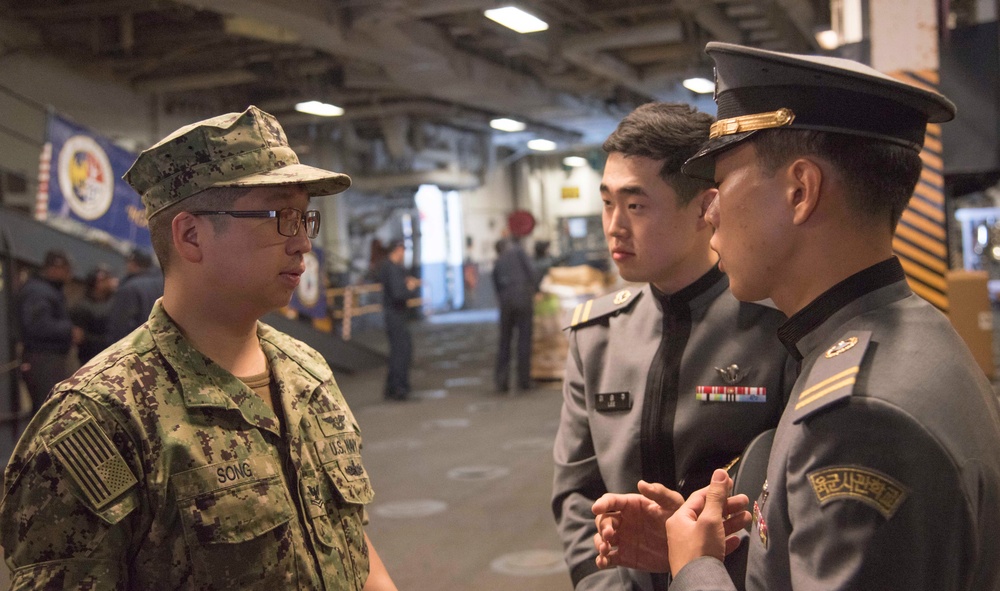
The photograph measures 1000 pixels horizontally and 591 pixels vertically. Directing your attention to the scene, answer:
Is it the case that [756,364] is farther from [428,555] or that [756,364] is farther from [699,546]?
[428,555]

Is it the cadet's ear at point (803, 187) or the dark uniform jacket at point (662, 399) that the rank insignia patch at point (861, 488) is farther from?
the dark uniform jacket at point (662, 399)

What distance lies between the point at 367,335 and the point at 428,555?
43.7ft

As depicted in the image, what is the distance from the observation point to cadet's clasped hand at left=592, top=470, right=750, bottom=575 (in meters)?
1.21

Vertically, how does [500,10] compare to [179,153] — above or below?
above

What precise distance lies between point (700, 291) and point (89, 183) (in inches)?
299

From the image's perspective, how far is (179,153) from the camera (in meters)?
1.55

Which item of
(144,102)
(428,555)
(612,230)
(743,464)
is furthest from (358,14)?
(743,464)

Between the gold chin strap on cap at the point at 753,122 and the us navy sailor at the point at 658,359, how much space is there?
540 mm

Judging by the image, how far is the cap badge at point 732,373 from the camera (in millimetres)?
1657

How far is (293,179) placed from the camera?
1571 mm

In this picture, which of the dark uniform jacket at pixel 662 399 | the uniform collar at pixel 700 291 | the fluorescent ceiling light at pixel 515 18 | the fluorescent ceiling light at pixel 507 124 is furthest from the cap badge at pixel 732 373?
the fluorescent ceiling light at pixel 507 124

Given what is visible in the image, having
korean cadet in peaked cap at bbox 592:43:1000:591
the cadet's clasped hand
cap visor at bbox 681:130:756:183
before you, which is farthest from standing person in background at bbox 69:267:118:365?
korean cadet in peaked cap at bbox 592:43:1000:591

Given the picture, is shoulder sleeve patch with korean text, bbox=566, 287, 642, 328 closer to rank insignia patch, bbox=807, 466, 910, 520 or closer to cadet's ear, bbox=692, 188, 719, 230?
cadet's ear, bbox=692, 188, 719, 230

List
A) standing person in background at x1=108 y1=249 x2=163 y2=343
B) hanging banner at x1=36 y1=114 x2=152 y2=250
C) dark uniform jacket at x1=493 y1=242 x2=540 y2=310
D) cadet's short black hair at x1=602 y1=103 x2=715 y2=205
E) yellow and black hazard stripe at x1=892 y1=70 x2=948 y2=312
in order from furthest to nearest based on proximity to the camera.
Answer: dark uniform jacket at x1=493 y1=242 x2=540 y2=310 < hanging banner at x1=36 y1=114 x2=152 y2=250 < yellow and black hazard stripe at x1=892 y1=70 x2=948 y2=312 < standing person in background at x1=108 y1=249 x2=163 y2=343 < cadet's short black hair at x1=602 y1=103 x2=715 y2=205
